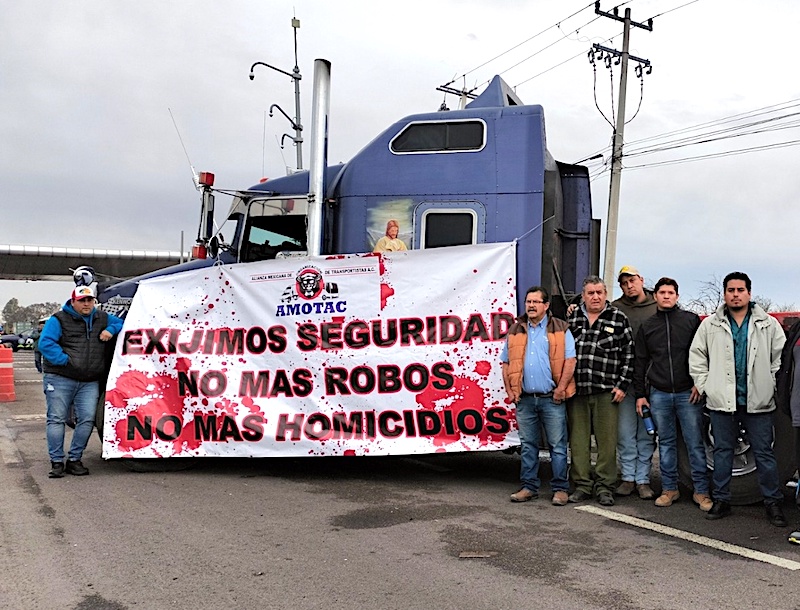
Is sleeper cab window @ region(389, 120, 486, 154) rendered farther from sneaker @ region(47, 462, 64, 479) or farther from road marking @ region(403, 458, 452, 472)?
sneaker @ region(47, 462, 64, 479)

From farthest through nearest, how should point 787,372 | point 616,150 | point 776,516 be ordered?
point 616,150, point 776,516, point 787,372

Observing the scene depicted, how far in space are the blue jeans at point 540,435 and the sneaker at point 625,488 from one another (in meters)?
0.48

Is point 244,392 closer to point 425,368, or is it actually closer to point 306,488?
point 306,488

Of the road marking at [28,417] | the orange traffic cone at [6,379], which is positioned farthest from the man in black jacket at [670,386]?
the orange traffic cone at [6,379]

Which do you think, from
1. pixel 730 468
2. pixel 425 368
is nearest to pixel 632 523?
pixel 730 468

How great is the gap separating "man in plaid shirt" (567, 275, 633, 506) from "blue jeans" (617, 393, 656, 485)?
155 mm

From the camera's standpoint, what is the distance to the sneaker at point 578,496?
634cm

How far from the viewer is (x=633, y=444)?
6.52m

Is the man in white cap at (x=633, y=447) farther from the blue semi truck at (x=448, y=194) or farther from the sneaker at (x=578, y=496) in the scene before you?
the blue semi truck at (x=448, y=194)

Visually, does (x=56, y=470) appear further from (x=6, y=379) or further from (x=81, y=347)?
(x=6, y=379)


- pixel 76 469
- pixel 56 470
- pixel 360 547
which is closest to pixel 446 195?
pixel 360 547

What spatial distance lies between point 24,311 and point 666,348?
118m

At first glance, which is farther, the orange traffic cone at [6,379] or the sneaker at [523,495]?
the orange traffic cone at [6,379]

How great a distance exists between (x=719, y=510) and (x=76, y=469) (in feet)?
19.0
